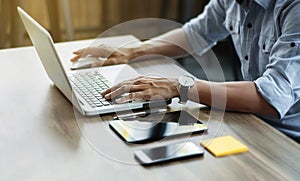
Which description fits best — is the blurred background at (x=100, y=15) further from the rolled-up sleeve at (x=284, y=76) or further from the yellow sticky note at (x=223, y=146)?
the yellow sticky note at (x=223, y=146)

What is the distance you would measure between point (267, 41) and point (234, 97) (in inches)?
11.4

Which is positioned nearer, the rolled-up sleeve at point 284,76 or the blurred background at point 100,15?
the rolled-up sleeve at point 284,76

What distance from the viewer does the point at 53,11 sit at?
314cm

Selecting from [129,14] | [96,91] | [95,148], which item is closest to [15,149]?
[95,148]

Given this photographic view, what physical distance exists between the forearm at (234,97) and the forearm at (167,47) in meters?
0.41

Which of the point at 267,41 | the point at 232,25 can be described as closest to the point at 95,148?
the point at 267,41

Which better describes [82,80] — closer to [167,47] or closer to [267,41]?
[167,47]

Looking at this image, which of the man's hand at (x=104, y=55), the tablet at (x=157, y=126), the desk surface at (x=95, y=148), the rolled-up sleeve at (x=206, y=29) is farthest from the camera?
the rolled-up sleeve at (x=206, y=29)

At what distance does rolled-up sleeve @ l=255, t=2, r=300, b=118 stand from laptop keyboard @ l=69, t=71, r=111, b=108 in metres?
0.41

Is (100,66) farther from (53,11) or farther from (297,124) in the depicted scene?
(53,11)

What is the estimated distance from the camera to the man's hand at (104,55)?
1600mm

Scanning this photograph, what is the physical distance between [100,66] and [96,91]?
208 millimetres

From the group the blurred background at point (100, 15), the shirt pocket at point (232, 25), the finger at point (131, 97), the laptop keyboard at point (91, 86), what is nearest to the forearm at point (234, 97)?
the finger at point (131, 97)

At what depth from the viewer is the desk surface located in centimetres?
100
